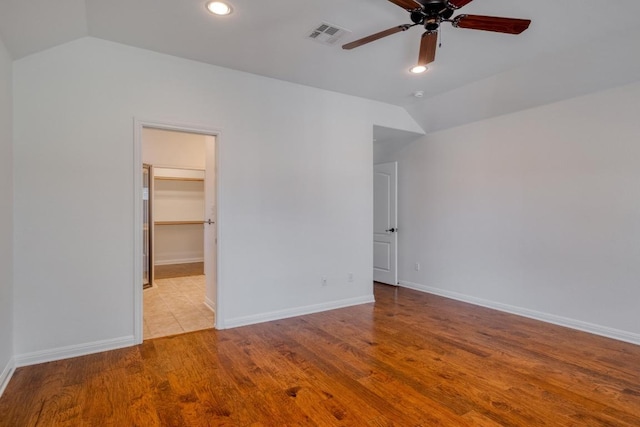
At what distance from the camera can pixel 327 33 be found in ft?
9.70

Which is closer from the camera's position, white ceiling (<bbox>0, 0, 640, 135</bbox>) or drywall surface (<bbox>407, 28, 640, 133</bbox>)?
white ceiling (<bbox>0, 0, 640, 135</bbox>)

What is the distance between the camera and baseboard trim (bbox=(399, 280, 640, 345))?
3.40m

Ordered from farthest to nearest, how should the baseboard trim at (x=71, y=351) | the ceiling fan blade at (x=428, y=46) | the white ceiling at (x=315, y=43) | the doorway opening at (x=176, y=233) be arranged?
the doorway opening at (x=176, y=233) < the baseboard trim at (x=71, y=351) < the white ceiling at (x=315, y=43) < the ceiling fan blade at (x=428, y=46)

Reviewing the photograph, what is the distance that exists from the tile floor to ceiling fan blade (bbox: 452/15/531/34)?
3692 millimetres

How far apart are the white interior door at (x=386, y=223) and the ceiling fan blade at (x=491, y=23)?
357 centimetres

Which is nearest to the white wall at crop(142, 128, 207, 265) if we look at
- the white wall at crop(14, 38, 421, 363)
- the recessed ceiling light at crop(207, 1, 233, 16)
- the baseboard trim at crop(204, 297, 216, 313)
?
Result: the baseboard trim at crop(204, 297, 216, 313)

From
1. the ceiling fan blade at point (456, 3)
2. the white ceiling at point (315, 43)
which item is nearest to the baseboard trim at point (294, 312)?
the white ceiling at point (315, 43)

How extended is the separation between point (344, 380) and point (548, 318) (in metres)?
2.86

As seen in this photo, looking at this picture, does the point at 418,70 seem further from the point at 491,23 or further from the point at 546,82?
the point at 491,23

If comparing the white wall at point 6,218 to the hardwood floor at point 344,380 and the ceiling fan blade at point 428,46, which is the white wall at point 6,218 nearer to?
the hardwood floor at point 344,380

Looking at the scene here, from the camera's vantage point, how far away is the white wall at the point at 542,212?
343cm

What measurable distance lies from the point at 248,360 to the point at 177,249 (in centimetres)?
626

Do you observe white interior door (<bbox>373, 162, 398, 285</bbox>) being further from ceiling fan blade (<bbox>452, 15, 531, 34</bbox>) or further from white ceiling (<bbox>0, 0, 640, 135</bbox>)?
ceiling fan blade (<bbox>452, 15, 531, 34</bbox>)

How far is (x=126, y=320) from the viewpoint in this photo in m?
3.18
